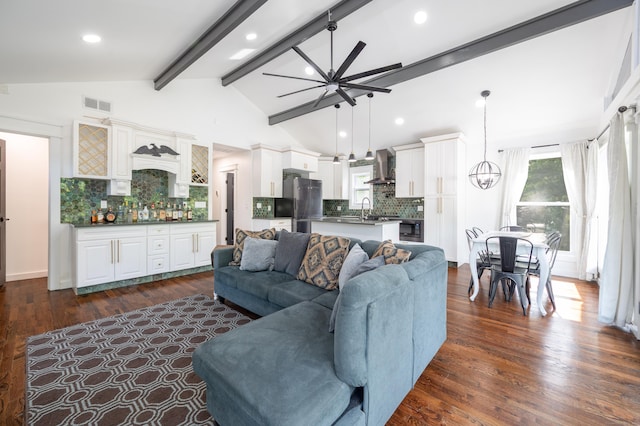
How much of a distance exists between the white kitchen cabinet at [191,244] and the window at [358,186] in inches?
151

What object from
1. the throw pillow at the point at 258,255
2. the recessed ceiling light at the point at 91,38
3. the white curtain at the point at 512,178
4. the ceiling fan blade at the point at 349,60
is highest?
the recessed ceiling light at the point at 91,38

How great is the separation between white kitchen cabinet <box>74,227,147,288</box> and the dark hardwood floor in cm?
28

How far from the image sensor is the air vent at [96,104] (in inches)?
160

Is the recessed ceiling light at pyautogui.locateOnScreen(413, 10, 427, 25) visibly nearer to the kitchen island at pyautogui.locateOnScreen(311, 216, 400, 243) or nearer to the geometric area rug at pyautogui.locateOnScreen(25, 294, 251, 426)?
the kitchen island at pyautogui.locateOnScreen(311, 216, 400, 243)

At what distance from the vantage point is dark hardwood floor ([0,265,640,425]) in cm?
168

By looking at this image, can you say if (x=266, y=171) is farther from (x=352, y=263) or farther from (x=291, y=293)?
(x=352, y=263)

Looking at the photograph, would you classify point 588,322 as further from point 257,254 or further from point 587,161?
point 257,254

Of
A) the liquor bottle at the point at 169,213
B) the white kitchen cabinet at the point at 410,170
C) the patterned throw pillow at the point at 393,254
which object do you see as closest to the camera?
the patterned throw pillow at the point at 393,254

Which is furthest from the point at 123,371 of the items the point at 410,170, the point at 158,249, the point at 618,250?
the point at 410,170

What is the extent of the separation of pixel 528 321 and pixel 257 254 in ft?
10.2

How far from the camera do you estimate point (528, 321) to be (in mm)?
2980

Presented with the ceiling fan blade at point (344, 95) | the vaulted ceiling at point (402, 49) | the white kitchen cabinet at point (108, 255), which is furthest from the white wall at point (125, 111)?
the ceiling fan blade at point (344, 95)

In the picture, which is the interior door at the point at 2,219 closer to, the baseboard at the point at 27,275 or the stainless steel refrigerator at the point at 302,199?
the baseboard at the point at 27,275

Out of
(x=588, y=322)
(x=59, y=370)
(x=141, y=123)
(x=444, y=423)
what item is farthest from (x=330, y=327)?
(x=141, y=123)
